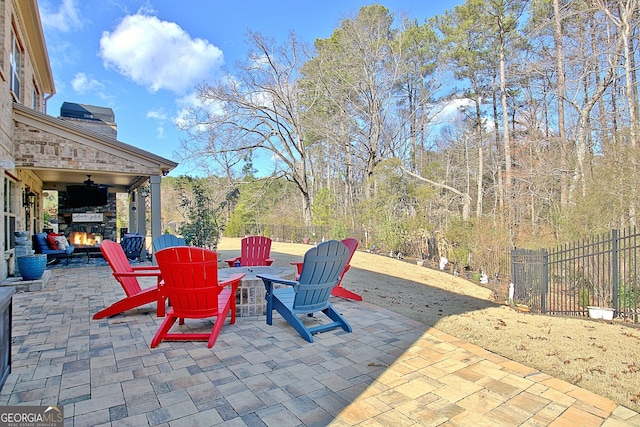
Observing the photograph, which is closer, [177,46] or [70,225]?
[70,225]

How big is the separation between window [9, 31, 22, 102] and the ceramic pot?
349 cm

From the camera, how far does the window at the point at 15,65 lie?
6883 mm

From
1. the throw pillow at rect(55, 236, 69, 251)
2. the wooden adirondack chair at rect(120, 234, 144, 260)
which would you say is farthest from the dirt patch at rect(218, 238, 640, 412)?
the throw pillow at rect(55, 236, 69, 251)

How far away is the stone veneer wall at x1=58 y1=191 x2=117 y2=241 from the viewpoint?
12305 mm

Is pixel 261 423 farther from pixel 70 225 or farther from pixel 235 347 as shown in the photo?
pixel 70 225

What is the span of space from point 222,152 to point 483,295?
1331 centimetres

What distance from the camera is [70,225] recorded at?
40.8 ft

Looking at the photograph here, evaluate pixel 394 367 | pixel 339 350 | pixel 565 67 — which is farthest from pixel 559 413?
pixel 565 67

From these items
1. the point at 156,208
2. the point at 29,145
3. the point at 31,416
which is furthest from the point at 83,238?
the point at 31,416

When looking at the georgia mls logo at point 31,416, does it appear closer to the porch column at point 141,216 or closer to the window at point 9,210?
the window at point 9,210

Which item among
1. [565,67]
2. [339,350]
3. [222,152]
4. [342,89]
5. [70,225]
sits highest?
[342,89]

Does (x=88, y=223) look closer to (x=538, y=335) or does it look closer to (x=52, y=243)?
(x=52, y=243)

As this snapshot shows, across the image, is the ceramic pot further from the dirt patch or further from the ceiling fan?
the dirt patch

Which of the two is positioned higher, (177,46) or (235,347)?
(177,46)
